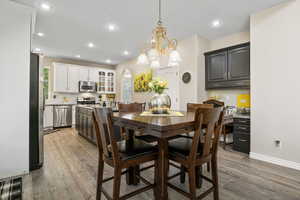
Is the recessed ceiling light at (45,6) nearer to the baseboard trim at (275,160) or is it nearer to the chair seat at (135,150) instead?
the chair seat at (135,150)

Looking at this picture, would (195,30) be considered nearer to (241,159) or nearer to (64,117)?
(241,159)

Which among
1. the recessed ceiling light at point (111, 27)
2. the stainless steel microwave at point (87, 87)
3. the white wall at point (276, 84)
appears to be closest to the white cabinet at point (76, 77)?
the stainless steel microwave at point (87, 87)

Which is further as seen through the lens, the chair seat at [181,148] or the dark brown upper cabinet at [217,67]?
the dark brown upper cabinet at [217,67]

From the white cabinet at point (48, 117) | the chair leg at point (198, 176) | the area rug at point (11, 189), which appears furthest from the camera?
the white cabinet at point (48, 117)

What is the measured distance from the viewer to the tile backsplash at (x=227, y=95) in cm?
364

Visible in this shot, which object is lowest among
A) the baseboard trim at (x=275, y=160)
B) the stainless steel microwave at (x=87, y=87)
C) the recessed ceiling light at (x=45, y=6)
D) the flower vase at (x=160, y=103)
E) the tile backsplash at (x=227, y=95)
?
the baseboard trim at (x=275, y=160)

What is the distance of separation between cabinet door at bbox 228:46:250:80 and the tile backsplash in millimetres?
435

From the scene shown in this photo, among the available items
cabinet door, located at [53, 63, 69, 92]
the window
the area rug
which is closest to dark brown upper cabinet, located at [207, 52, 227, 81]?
the window

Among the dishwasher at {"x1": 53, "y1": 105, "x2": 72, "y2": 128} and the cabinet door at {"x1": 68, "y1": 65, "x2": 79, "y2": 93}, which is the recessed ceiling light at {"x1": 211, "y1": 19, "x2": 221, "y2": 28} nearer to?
the cabinet door at {"x1": 68, "y1": 65, "x2": 79, "y2": 93}

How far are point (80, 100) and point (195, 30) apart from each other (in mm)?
4980

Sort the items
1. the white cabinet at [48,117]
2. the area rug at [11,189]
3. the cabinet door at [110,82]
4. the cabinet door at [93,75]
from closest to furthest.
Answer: the area rug at [11,189] < the white cabinet at [48,117] < the cabinet door at [93,75] < the cabinet door at [110,82]

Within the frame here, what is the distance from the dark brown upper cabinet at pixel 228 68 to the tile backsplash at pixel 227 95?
292mm

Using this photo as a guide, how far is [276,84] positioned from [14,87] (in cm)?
416

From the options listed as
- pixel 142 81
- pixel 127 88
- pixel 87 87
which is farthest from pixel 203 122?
pixel 87 87
